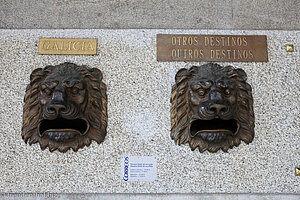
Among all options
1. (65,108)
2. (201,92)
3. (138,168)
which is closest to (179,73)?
(201,92)

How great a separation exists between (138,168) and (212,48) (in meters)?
1.10

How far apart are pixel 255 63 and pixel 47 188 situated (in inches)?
72.8

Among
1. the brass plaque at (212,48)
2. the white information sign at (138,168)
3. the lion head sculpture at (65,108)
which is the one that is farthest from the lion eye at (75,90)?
the brass plaque at (212,48)

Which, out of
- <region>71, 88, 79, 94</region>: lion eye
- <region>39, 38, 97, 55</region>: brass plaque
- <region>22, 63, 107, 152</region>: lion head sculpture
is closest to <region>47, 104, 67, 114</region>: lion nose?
<region>22, 63, 107, 152</region>: lion head sculpture

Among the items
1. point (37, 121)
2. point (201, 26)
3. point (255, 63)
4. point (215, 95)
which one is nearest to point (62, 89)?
point (37, 121)

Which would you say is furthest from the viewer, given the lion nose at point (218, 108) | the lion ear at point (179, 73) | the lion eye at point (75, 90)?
the lion ear at point (179, 73)

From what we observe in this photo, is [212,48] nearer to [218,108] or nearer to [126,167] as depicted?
[218,108]

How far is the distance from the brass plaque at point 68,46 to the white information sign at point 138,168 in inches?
35.1

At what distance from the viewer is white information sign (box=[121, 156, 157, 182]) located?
2.26 m

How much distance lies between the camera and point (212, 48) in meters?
2.47

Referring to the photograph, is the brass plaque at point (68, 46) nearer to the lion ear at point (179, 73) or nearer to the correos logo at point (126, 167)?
the lion ear at point (179, 73)

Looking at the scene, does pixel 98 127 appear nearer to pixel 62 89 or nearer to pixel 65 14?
pixel 62 89

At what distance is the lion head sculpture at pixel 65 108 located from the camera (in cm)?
213

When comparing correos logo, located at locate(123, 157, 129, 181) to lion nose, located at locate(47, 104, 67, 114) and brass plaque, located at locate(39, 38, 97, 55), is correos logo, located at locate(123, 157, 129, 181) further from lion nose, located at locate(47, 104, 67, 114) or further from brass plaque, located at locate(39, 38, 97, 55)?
brass plaque, located at locate(39, 38, 97, 55)
